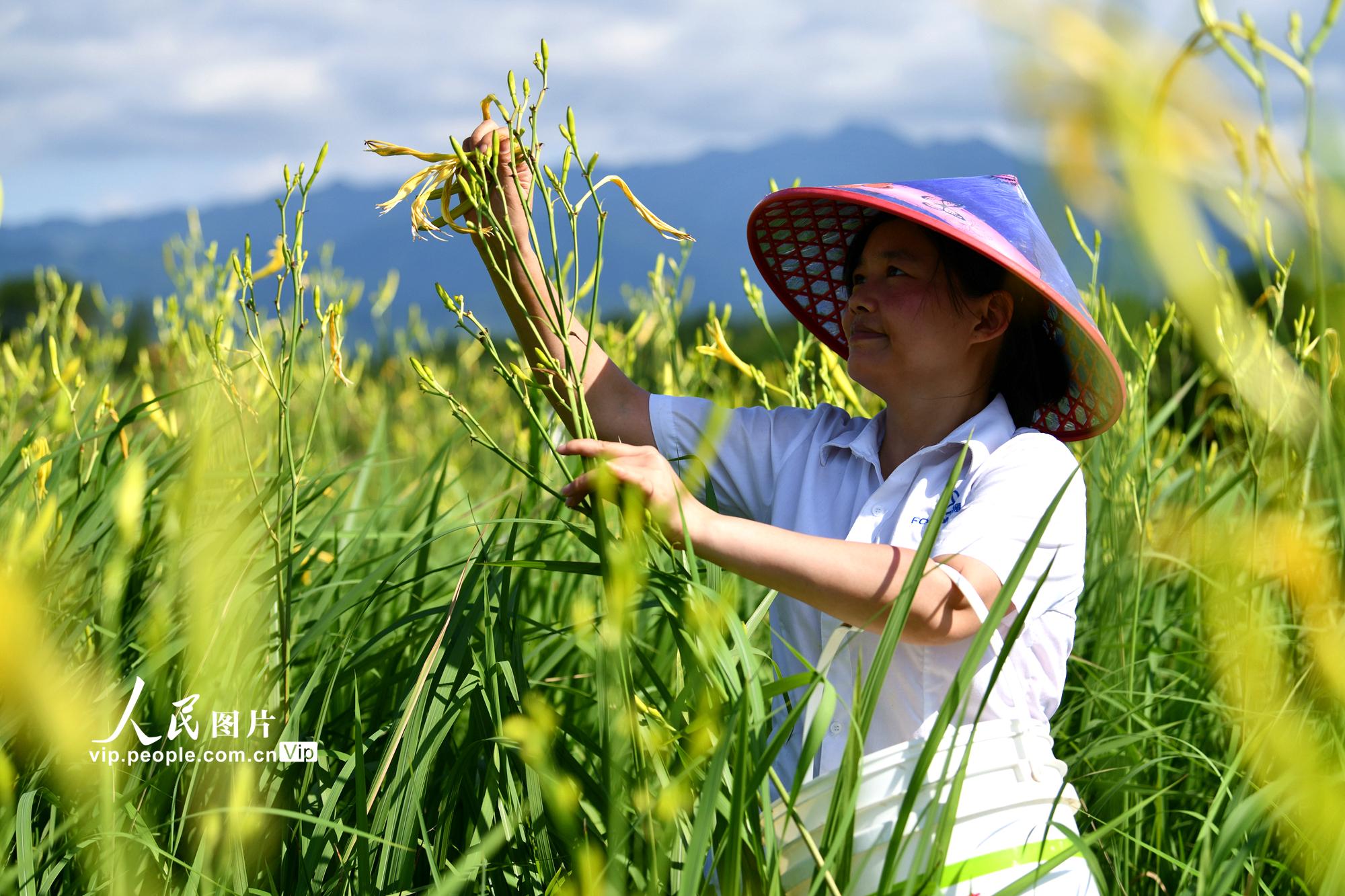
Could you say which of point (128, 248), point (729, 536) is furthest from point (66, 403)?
point (128, 248)

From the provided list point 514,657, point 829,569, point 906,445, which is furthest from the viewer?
point 906,445

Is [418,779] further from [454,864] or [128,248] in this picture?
[128,248]

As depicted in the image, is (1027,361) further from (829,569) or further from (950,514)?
(829,569)

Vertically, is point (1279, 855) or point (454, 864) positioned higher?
point (454, 864)

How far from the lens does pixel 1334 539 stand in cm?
190

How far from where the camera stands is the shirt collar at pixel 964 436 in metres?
1.58

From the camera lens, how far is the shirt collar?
158 centimetres

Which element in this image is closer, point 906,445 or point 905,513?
point 905,513

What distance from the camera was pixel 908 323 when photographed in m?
1.61

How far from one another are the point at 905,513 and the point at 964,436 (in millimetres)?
143

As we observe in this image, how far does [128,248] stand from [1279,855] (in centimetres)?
12099

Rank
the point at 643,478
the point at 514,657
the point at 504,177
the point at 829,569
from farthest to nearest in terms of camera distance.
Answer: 1. the point at 504,177
2. the point at 514,657
3. the point at 829,569
4. the point at 643,478

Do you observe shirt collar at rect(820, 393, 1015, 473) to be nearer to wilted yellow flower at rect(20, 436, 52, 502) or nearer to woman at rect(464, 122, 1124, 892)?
woman at rect(464, 122, 1124, 892)

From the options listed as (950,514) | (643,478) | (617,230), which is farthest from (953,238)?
(617,230)
